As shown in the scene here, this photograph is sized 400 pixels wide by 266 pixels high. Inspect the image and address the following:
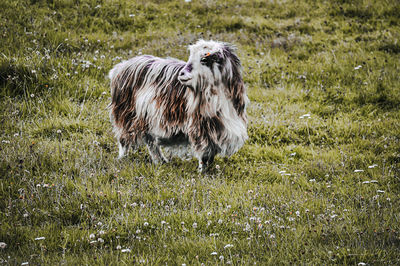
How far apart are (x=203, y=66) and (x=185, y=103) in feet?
1.96

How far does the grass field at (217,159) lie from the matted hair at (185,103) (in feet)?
1.20

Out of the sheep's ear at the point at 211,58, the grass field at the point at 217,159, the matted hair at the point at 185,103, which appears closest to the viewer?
the grass field at the point at 217,159

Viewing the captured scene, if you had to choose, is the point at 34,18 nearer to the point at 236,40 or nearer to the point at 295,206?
the point at 236,40

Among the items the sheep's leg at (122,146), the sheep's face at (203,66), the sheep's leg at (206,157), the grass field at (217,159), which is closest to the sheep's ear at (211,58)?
the sheep's face at (203,66)

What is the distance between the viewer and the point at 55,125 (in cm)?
603

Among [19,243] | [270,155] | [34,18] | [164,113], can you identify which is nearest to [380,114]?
[270,155]

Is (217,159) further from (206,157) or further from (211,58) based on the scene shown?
(211,58)

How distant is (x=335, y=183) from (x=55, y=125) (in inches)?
167

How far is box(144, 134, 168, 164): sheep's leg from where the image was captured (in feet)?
18.0

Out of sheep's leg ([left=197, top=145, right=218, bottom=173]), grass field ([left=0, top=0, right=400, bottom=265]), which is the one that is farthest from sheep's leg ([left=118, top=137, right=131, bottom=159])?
sheep's leg ([left=197, top=145, right=218, bottom=173])

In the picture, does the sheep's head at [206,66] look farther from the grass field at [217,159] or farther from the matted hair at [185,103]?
the grass field at [217,159]

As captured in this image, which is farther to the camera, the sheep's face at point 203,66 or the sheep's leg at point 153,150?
the sheep's leg at point 153,150

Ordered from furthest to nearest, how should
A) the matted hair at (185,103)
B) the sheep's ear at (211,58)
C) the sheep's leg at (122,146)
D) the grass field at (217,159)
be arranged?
the sheep's leg at (122,146) → the matted hair at (185,103) → the sheep's ear at (211,58) → the grass field at (217,159)

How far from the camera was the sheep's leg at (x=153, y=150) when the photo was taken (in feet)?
18.0
